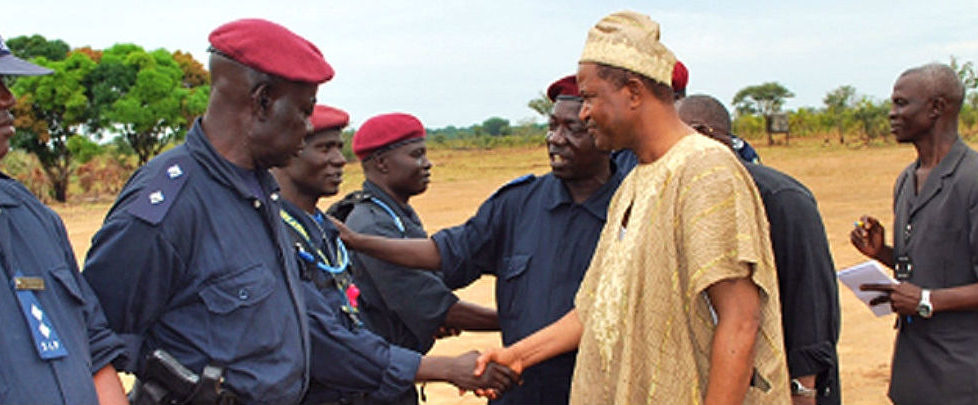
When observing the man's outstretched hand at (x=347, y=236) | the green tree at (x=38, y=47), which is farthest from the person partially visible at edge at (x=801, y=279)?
the green tree at (x=38, y=47)

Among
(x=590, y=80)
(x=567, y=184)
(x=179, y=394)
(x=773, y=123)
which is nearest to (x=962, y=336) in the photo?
(x=567, y=184)

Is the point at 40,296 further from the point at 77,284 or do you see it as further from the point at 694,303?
the point at 694,303

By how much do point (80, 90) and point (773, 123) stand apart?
2806cm

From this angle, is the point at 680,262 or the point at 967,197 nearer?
the point at 680,262

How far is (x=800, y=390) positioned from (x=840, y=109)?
41.6 m

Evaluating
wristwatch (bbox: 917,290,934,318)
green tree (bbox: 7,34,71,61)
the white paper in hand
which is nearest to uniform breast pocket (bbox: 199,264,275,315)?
the white paper in hand

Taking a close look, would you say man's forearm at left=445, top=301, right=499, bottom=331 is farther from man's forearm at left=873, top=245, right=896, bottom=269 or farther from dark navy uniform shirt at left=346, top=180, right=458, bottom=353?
man's forearm at left=873, top=245, right=896, bottom=269

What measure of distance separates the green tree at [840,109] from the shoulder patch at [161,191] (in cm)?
3728

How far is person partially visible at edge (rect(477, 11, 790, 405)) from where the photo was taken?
2.41m

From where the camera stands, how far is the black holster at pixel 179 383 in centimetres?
251

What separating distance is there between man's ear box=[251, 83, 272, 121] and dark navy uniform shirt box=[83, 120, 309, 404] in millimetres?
174

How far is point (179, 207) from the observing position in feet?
8.41

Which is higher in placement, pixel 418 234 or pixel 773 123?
pixel 418 234

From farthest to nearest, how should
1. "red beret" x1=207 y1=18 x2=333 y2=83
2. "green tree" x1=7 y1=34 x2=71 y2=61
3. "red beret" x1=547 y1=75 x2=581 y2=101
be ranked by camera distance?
"green tree" x1=7 y1=34 x2=71 y2=61
"red beret" x1=547 y1=75 x2=581 y2=101
"red beret" x1=207 y1=18 x2=333 y2=83
